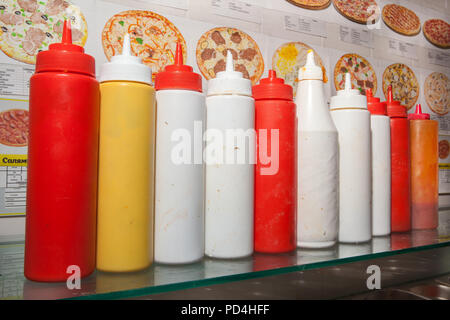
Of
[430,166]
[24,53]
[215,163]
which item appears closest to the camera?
[215,163]

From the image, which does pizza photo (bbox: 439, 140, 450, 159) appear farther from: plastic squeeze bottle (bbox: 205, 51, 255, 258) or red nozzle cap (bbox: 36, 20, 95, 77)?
red nozzle cap (bbox: 36, 20, 95, 77)

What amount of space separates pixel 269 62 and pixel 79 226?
0.61m

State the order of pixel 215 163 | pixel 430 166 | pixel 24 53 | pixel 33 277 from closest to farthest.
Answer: pixel 33 277 < pixel 215 163 < pixel 24 53 < pixel 430 166

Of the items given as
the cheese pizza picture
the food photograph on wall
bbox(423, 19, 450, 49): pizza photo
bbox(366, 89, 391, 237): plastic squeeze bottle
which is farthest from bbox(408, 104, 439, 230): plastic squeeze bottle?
the cheese pizza picture

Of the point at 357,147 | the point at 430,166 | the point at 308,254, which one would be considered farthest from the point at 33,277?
the point at 430,166

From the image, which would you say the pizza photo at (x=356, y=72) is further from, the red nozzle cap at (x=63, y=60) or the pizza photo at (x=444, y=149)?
the red nozzle cap at (x=63, y=60)

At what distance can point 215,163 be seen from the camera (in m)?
0.50

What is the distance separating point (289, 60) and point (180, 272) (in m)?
0.62

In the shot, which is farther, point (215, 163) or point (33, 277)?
point (215, 163)

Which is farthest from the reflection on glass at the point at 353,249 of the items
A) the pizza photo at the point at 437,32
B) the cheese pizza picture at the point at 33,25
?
the pizza photo at the point at 437,32

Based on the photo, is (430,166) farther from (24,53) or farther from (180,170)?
(24,53)

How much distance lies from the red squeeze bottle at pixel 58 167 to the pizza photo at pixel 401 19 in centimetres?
101

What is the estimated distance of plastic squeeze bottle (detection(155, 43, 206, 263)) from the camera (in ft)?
1.54

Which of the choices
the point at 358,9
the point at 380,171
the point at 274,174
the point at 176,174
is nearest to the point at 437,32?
the point at 358,9
